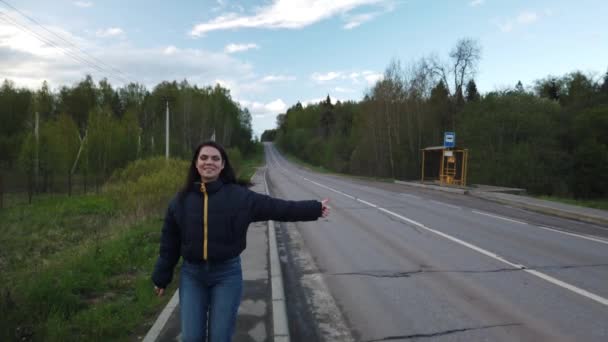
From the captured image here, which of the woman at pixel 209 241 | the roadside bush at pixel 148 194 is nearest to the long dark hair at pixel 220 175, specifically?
the woman at pixel 209 241

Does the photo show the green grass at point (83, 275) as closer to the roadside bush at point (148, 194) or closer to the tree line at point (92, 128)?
the roadside bush at point (148, 194)

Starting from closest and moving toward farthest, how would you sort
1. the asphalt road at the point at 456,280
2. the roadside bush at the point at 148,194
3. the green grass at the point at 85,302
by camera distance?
the green grass at the point at 85,302, the asphalt road at the point at 456,280, the roadside bush at the point at 148,194

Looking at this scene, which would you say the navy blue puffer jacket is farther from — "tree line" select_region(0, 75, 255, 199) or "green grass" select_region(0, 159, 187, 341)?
"tree line" select_region(0, 75, 255, 199)

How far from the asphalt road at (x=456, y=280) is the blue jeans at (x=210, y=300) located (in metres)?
1.65

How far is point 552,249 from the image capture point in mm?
8898

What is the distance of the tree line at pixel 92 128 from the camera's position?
27.9 metres

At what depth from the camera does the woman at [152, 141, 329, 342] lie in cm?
305

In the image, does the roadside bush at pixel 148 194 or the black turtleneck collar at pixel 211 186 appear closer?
the black turtleneck collar at pixel 211 186

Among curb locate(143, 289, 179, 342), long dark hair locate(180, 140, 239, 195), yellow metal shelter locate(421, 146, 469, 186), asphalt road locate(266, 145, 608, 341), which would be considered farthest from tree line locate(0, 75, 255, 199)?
yellow metal shelter locate(421, 146, 469, 186)

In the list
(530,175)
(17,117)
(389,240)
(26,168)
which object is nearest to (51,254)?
(389,240)

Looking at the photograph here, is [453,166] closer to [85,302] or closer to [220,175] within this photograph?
[85,302]

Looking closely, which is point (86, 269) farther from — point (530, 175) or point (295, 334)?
point (530, 175)

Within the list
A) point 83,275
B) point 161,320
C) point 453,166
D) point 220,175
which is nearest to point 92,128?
point 453,166

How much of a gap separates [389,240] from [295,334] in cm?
563
